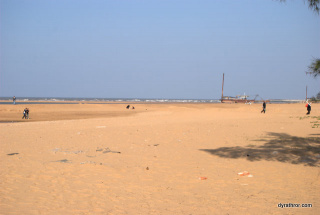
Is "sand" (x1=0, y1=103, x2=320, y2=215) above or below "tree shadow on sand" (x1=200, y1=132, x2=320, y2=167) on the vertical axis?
below

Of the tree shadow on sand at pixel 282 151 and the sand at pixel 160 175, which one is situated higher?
the tree shadow on sand at pixel 282 151

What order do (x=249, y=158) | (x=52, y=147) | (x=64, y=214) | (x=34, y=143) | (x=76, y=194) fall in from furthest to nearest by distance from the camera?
(x=34, y=143) < (x=52, y=147) < (x=249, y=158) < (x=76, y=194) < (x=64, y=214)

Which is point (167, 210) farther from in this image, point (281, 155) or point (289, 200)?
point (281, 155)

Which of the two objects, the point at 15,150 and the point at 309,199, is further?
the point at 15,150

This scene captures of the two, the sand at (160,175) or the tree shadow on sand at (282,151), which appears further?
the tree shadow on sand at (282,151)

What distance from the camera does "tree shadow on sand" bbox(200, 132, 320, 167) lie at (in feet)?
29.0

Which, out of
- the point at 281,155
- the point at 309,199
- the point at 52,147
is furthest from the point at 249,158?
the point at 52,147

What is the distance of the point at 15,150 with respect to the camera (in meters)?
10.4

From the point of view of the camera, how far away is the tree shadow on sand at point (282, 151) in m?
8.85

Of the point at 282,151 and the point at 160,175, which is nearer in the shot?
the point at 160,175

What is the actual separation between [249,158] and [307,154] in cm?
192

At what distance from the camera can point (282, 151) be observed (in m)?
9.89

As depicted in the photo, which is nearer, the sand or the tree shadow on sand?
the sand

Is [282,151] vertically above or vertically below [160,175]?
above
